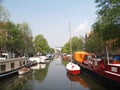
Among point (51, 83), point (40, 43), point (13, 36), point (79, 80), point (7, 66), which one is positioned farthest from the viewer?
point (40, 43)

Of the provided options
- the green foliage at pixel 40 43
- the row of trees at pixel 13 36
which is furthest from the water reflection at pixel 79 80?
the green foliage at pixel 40 43

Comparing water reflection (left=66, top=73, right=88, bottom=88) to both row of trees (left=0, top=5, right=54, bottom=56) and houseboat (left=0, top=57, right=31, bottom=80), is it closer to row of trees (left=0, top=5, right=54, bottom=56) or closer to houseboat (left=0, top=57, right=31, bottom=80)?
houseboat (left=0, top=57, right=31, bottom=80)

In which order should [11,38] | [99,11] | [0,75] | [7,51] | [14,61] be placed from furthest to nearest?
[7,51] < [11,38] < [14,61] < [99,11] < [0,75]

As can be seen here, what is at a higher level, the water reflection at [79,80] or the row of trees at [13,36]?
the row of trees at [13,36]

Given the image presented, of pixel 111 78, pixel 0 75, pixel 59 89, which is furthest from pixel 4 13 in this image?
pixel 111 78

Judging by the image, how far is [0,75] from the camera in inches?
1262

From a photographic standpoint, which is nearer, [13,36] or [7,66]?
[7,66]

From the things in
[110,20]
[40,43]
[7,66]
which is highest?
[40,43]

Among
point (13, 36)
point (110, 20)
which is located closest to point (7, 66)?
point (110, 20)

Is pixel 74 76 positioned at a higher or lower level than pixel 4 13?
lower

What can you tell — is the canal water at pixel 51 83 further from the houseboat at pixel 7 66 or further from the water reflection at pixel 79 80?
the houseboat at pixel 7 66

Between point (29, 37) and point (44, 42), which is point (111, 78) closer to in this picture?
point (29, 37)

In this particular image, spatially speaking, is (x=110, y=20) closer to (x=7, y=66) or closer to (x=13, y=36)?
(x=7, y=66)

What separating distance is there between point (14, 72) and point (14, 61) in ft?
9.88
